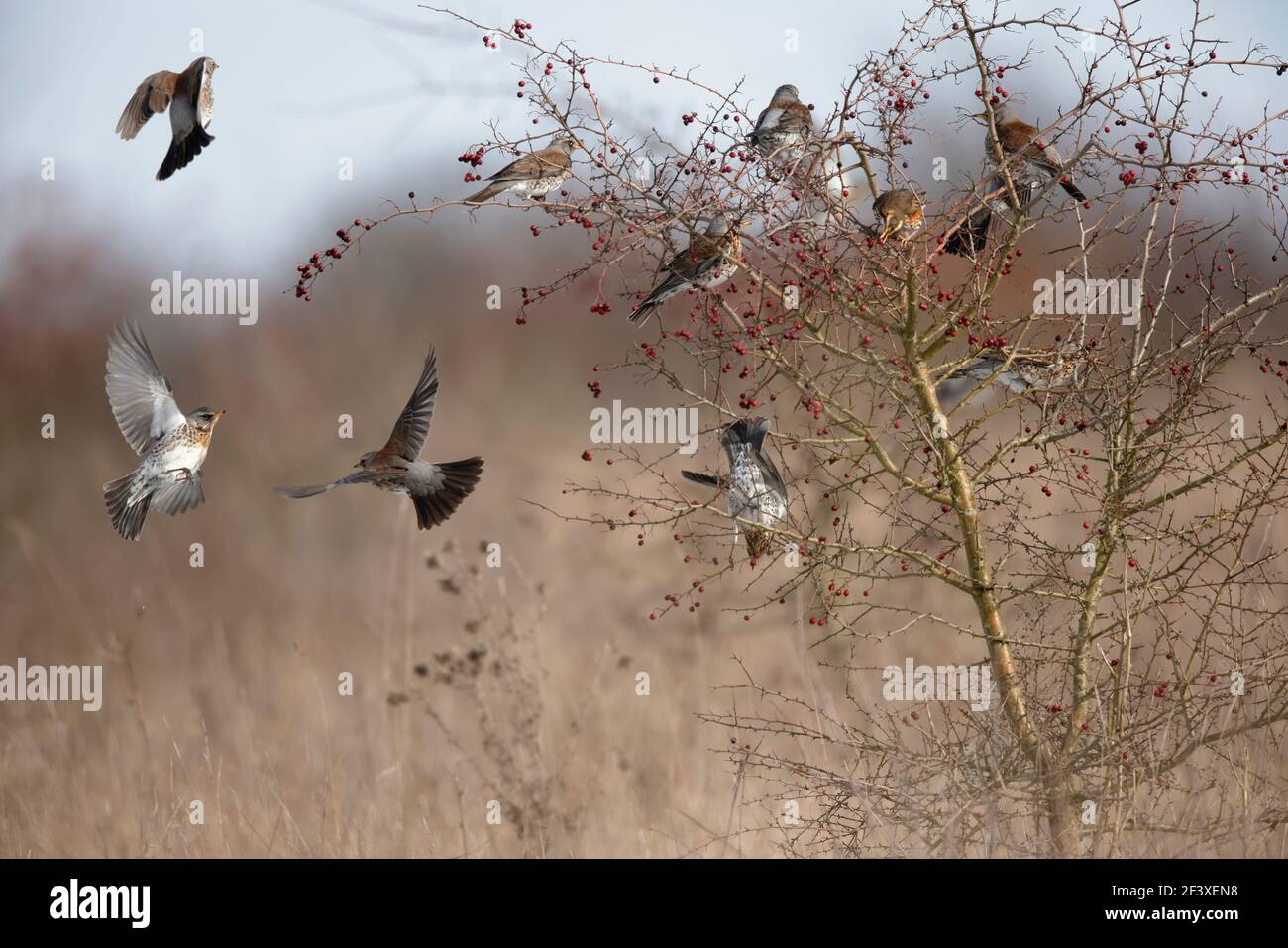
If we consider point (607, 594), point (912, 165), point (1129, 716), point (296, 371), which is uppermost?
point (296, 371)

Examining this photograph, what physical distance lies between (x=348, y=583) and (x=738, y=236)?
307 inches

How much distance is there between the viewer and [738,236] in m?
3.91

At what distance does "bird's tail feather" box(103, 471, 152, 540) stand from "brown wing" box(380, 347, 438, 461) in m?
0.90

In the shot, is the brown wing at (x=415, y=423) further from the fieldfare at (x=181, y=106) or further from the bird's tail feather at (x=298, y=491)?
the fieldfare at (x=181, y=106)

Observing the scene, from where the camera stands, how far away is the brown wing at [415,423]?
14.6 feet

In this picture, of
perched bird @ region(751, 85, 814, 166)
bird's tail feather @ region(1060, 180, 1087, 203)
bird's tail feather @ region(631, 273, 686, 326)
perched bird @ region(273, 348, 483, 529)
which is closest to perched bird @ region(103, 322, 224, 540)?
perched bird @ region(273, 348, 483, 529)

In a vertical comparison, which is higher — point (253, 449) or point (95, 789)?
point (253, 449)

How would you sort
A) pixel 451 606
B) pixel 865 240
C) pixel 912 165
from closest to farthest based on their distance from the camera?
pixel 865 240 → pixel 912 165 → pixel 451 606

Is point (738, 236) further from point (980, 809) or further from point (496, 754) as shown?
point (496, 754)

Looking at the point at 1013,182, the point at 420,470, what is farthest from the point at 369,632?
the point at 1013,182

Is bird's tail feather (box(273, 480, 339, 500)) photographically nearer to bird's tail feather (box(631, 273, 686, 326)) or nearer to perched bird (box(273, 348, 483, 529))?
perched bird (box(273, 348, 483, 529))

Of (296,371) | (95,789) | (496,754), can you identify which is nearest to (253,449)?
(296,371)

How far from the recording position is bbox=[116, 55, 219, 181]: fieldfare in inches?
184

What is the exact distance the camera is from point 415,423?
14.6ft
